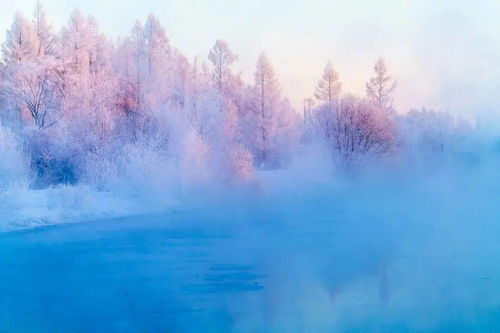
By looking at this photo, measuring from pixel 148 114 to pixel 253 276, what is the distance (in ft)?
72.0

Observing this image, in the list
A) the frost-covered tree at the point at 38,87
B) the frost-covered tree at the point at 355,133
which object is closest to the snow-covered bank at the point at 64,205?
the frost-covered tree at the point at 38,87

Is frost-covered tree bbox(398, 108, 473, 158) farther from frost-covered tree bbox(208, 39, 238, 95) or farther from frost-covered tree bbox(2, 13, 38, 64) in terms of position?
frost-covered tree bbox(2, 13, 38, 64)

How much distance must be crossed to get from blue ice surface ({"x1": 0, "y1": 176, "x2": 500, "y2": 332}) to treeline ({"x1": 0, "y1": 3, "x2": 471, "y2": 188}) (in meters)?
7.74

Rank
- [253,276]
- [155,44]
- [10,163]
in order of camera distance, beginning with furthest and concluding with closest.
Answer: [155,44] → [10,163] → [253,276]

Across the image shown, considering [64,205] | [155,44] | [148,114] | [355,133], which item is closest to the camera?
[64,205]

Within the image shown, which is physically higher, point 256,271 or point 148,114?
point 148,114

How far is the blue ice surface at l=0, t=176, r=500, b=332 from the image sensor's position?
10.5 metres

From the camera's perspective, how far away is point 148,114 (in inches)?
1377

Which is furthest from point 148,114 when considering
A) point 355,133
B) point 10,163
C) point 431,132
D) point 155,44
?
point 431,132

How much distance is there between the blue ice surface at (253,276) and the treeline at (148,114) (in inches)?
→ 305

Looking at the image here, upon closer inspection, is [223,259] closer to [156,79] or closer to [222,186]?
[222,186]

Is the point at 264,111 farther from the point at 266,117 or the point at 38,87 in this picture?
the point at 38,87

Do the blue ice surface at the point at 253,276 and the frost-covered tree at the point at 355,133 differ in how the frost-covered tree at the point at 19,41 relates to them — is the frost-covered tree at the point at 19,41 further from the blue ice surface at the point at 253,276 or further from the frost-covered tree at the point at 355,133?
the blue ice surface at the point at 253,276

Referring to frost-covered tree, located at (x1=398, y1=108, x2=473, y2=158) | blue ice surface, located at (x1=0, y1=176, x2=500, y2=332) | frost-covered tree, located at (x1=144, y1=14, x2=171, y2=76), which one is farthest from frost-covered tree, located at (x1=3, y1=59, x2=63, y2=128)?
frost-covered tree, located at (x1=398, y1=108, x2=473, y2=158)
